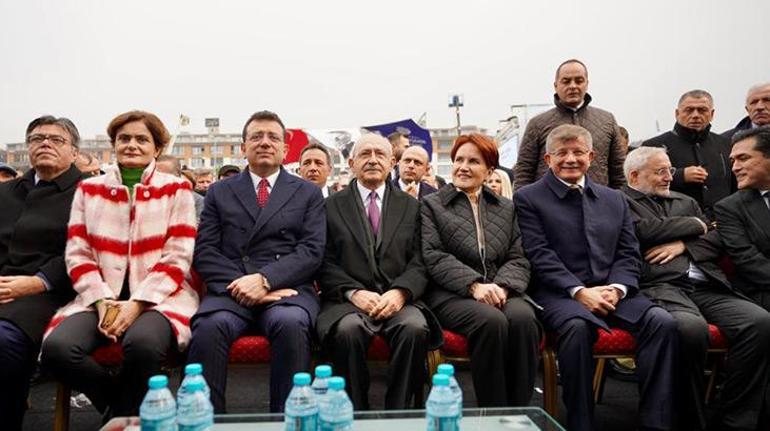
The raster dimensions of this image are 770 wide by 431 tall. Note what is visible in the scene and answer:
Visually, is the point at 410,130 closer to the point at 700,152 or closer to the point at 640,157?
the point at 700,152

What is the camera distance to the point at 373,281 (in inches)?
115

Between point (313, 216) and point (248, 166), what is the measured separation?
0.50 metres

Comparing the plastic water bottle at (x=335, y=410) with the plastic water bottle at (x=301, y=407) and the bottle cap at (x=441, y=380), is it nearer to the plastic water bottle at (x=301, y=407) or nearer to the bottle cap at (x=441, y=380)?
the plastic water bottle at (x=301, y=407)

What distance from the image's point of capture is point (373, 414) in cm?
193

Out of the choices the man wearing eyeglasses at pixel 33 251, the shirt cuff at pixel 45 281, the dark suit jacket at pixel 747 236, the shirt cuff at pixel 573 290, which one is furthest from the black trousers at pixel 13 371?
the dark suit jacket at pixel 747 236

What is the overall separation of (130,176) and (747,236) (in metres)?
3.48

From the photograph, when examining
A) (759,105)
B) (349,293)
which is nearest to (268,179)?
(349,293)

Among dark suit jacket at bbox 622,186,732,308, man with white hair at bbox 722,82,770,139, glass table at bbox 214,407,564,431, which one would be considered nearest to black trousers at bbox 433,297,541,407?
glass table at bbox 214,407,564,431

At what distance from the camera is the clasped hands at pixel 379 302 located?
2.65 metres

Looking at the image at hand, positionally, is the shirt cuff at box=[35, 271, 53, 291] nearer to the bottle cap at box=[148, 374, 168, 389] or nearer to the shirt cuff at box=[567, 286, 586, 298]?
the bottle cap at box=[148, 374, 168, 389]

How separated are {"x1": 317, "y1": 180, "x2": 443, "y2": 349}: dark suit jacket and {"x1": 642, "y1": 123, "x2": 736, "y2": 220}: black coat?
222 cm

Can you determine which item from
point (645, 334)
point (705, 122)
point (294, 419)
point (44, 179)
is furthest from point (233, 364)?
point (705, 122)

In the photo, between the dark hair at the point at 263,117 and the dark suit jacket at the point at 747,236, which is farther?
the dark hair at the point at 263,117

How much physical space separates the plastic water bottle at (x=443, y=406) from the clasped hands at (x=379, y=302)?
0.98 m
